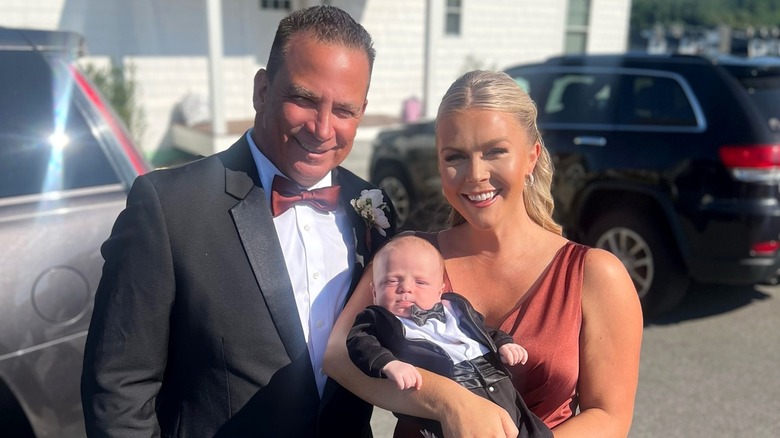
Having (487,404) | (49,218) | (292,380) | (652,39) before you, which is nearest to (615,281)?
(487,404)

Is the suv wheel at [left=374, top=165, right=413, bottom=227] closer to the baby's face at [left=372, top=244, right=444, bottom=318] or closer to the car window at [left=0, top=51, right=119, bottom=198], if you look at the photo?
the car window at [left=0, top=51, right=119, bottom=198]

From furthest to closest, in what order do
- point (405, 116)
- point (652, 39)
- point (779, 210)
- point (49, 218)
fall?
point (652, 39) < point (405, 116) < point (779, 210) < point (49, 218)

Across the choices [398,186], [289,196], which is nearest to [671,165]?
[398,186]

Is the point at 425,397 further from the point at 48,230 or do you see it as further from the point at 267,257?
the point at 48,230

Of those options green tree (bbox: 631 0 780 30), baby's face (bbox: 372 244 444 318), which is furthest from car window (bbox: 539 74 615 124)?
green tree (bbox: 631 0 780 30)

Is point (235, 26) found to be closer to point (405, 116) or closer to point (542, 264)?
point (405, 116)

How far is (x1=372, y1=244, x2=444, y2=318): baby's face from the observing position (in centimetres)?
174

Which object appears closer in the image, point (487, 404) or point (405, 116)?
point (487, 404)

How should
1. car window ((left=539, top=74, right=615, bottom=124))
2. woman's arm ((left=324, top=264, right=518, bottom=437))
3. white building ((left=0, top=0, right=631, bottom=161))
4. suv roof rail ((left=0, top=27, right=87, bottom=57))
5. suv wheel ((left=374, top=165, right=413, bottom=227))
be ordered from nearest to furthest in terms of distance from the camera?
1. woman's arm ((left=324, top=264, right=518, bottom=437))
2. suv roof rail ((left=0, top=27, right=87, bottom=57))
3. car window ((left=539, top=74, right=615, bottom=124))
4. suv wheel ((left=374, top=165, right=413, bottom=227))
5. white building ((left=0, top=0, right=631, bottom=161))

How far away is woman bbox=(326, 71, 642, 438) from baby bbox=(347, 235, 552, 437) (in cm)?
7

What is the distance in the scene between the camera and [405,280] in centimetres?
175

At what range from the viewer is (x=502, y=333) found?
5.77 feet

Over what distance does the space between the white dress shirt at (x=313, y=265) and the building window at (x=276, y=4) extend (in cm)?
1060

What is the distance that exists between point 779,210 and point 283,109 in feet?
14.0
